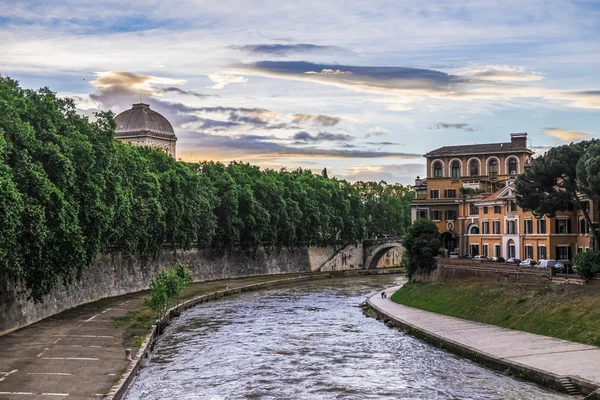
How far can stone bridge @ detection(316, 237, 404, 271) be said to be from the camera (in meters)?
146

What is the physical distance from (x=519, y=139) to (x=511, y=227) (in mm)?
30172

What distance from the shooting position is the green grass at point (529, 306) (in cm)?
5044

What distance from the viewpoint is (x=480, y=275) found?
71250mm

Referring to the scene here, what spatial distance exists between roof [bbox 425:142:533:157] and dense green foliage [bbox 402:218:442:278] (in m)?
25.9

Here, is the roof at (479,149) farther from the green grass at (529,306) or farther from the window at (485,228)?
the green grass at (529,306)

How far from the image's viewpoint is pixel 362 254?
495ft

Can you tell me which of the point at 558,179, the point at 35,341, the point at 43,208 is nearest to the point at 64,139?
the point at 43,208

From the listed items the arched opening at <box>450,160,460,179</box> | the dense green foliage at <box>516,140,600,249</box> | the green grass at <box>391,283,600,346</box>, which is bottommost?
the green grass at <box>391,283,600,346</box>

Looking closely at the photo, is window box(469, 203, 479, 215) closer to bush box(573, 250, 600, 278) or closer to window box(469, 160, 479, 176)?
window box(469, 160, 479, 176)

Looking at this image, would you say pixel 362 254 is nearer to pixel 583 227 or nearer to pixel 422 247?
pixel 422 247

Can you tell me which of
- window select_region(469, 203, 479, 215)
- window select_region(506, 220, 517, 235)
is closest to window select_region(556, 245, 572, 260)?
window select_region(506, 220, 517, 235)

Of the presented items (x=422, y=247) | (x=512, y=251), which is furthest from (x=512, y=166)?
(x=422, y=247)

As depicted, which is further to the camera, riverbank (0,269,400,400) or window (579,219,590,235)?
window (579,219,590,235)

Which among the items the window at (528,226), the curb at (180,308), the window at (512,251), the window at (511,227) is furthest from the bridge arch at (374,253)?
the window at (528,226)
